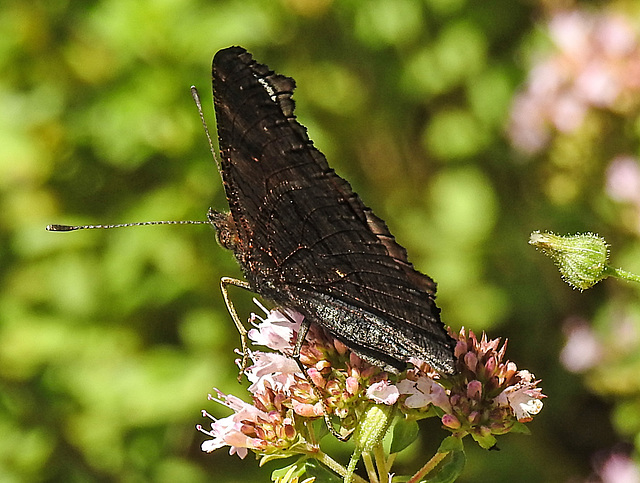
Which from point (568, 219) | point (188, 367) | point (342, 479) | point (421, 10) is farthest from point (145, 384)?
point (421, 10)

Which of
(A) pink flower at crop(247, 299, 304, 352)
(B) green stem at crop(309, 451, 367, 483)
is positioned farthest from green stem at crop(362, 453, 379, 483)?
(A) pink flower at crop(247, 299, 304, 352)

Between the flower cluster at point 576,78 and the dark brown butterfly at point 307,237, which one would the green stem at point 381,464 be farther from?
the flower cluster at point 576,78

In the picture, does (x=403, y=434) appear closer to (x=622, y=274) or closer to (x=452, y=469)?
(x=452, y=469)

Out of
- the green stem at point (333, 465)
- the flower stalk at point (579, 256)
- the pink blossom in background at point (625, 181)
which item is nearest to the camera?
the green stem at point (333, 465)

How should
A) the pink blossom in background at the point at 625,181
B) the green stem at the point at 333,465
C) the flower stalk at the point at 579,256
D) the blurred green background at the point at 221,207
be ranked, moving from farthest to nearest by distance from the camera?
the pink blossom in background at the point at 625,181 < the blurred green background at the point at 221,207 < the flower stalk at the point at 579,256 < the green stem at the point at 333,465

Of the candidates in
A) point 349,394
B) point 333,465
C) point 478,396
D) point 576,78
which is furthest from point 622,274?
point 576,78

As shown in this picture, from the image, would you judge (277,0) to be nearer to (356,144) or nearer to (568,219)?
(356,144)

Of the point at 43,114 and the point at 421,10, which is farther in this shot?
the point at 421,10

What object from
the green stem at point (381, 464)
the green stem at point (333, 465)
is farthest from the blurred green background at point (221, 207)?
the green stem at point (381, 464)
